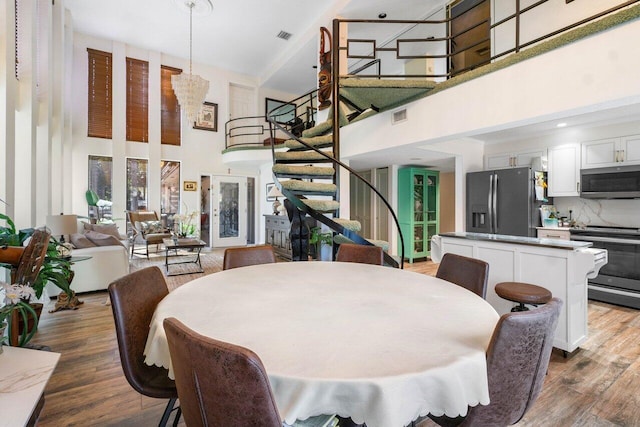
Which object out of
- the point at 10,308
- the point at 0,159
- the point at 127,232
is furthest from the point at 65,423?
the point at 127,232

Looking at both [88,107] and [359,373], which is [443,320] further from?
[88,107]

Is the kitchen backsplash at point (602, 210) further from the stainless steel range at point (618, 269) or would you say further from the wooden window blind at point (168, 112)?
the wooden window blind at point (168, 112)

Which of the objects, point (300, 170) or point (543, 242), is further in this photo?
point (300, 170)

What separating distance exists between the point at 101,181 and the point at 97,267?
12.6 ft

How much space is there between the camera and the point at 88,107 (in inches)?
269

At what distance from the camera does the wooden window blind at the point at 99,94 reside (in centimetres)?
686

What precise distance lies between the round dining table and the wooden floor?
3.29 ft

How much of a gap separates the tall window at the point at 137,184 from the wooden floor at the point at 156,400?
473 centimetres

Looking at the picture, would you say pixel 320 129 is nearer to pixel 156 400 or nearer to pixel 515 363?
pixel 156 400

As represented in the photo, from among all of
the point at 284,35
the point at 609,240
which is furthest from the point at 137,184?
the point at 609,240

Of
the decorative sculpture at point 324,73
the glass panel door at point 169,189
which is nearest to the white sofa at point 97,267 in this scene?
the glass panel door at point 169,189

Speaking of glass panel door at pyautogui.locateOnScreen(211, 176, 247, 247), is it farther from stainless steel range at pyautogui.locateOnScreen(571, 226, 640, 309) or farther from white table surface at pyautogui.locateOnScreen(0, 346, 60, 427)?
stainless steel range at pyautogui.locateOnScreen(571, 226, 640, 309)

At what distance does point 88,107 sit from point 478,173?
26.6 feet

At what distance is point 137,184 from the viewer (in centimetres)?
744
